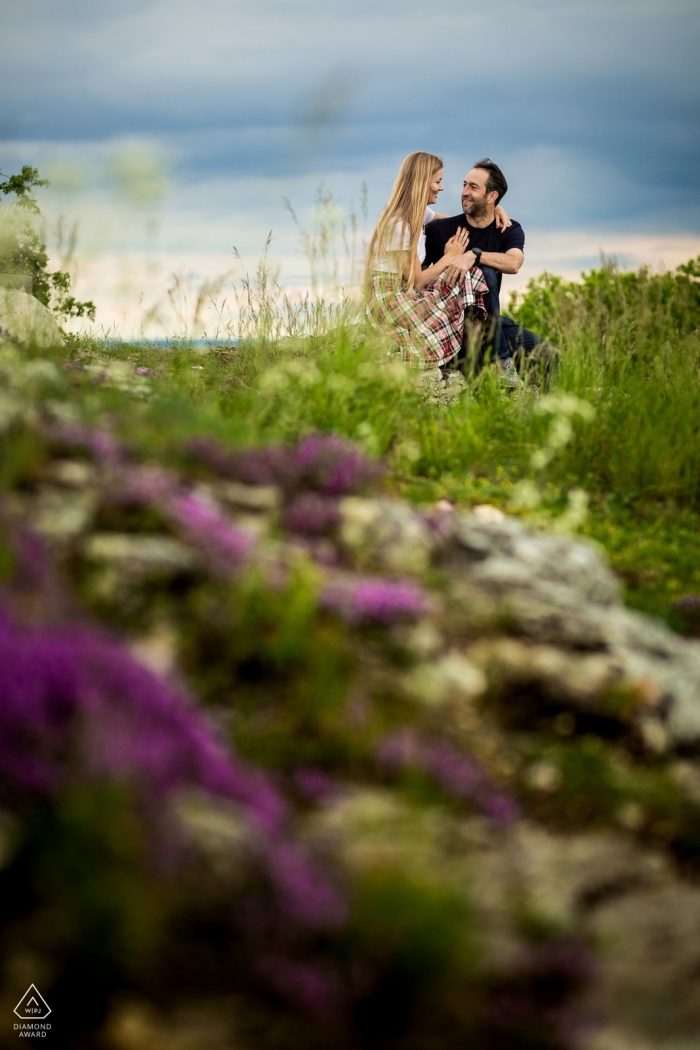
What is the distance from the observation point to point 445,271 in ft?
27.9

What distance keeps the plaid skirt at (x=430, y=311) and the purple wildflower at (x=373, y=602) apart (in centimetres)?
499

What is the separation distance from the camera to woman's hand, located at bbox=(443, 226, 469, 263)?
344 inches

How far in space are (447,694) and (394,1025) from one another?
108 centimetres

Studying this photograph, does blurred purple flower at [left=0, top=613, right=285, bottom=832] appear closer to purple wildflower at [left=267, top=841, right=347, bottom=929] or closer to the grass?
purple wildflower at [left=267, top=841, right=347, bottom=929]

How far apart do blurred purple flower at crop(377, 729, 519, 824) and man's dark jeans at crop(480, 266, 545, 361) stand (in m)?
6.24

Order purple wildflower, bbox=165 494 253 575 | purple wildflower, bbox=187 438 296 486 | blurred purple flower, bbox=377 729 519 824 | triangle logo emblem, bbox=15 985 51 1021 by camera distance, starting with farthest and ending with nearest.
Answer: purple wildflower, bbox=187 438 296 486 < purple wildflower, bbox=165 494 253 575 < blurred purple flower, bbox=377 729 519 824 < triangle logo emblem, bbox=15 985 51 1021

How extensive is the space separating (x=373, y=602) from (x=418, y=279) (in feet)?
20.0

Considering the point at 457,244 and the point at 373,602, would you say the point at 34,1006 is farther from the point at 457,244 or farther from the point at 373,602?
the point at 457,244

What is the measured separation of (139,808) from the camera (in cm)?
192

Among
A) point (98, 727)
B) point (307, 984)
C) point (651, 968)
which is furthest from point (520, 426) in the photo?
point (307, 984)

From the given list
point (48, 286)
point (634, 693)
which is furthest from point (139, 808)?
point (48, 286)

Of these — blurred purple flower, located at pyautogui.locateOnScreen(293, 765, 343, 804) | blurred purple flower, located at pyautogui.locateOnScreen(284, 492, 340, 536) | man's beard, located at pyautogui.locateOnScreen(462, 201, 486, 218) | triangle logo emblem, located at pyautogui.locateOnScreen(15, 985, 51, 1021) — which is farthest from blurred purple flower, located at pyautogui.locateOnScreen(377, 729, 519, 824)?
man's beard, located at pyautogui.locateOnScreen(462, 201, 486, 218)

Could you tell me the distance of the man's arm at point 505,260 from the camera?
877cm

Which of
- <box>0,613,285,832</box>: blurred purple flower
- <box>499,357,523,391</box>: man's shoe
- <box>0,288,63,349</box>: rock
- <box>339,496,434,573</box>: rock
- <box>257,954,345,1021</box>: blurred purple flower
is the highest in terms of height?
<box>0,288,63,349</box>: rock
